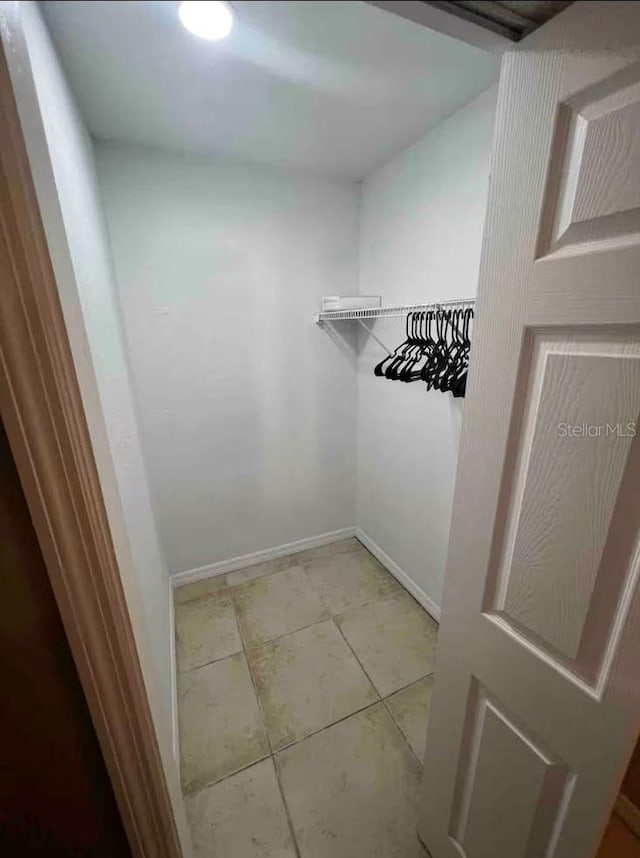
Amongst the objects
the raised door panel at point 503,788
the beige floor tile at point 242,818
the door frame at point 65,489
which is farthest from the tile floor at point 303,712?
the door frame at point 65,489

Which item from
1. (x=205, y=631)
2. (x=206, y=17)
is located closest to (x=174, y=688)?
(x=205, y=631)

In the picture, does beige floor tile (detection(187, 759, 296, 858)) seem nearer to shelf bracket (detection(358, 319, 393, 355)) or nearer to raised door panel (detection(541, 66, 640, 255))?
raised door panel (detection(541, 66, 640, 255))

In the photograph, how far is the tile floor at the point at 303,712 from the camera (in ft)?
3.70

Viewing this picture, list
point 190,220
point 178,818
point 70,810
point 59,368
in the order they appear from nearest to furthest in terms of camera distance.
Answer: point 59,368 < point 70,810 < point 178,818 < point 190,220

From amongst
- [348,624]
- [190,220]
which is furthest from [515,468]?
[190,220]

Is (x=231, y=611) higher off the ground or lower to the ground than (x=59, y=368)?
lower

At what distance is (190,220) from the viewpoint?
1.70m

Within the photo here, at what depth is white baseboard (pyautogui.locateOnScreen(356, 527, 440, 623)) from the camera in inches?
76.4

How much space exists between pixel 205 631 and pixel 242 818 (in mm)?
831

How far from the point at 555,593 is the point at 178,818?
1.11 meters

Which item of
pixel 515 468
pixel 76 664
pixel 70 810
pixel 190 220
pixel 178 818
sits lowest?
pixel 178 818

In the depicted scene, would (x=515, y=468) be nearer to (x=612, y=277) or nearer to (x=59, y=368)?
(x=612, y=277)

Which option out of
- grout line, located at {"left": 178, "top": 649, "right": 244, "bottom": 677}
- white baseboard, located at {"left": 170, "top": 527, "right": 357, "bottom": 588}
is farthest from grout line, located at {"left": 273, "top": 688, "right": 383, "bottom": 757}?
white baseboard, located at {"left": 170, "top": 527, "right": 357, "bottom": 588}

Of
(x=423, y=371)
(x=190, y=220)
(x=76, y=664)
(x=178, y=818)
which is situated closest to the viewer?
(x=76, y=664)
